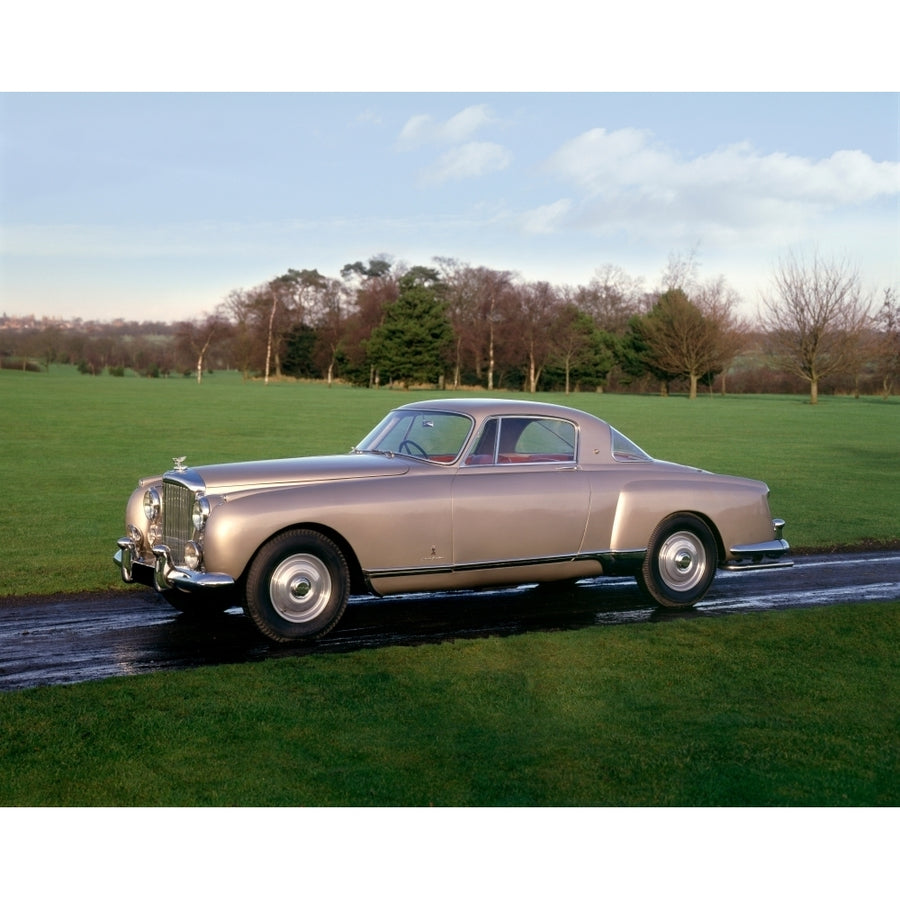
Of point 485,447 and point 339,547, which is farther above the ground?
point 485,447

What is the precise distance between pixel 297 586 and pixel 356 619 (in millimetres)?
1095

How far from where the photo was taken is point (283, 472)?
335 inches

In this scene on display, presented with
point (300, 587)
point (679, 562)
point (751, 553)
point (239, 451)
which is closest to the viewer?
point (300, 587)

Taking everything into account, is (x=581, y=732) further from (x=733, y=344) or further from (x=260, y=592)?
(x=733, y=344)

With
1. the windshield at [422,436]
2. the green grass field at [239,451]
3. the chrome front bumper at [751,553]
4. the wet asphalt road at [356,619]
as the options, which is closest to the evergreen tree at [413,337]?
A: the green grass field at [239,451]

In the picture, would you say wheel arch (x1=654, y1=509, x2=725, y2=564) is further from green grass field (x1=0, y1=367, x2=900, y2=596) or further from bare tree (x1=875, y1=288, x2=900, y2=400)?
bare tree (x1=875, y1=288, x2=900, y2=400)

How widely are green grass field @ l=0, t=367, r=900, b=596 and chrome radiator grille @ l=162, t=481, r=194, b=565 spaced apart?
2337mm

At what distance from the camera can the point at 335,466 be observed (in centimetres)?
873

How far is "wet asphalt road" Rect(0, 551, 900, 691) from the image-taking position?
7695 mm

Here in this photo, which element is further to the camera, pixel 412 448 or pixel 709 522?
pixel 709 522

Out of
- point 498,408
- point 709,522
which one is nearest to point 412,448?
point 498,408

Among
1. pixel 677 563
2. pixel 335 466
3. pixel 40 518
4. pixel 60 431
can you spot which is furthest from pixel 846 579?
A: pixel 60 431

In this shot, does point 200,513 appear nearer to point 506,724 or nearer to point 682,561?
point 506,724
